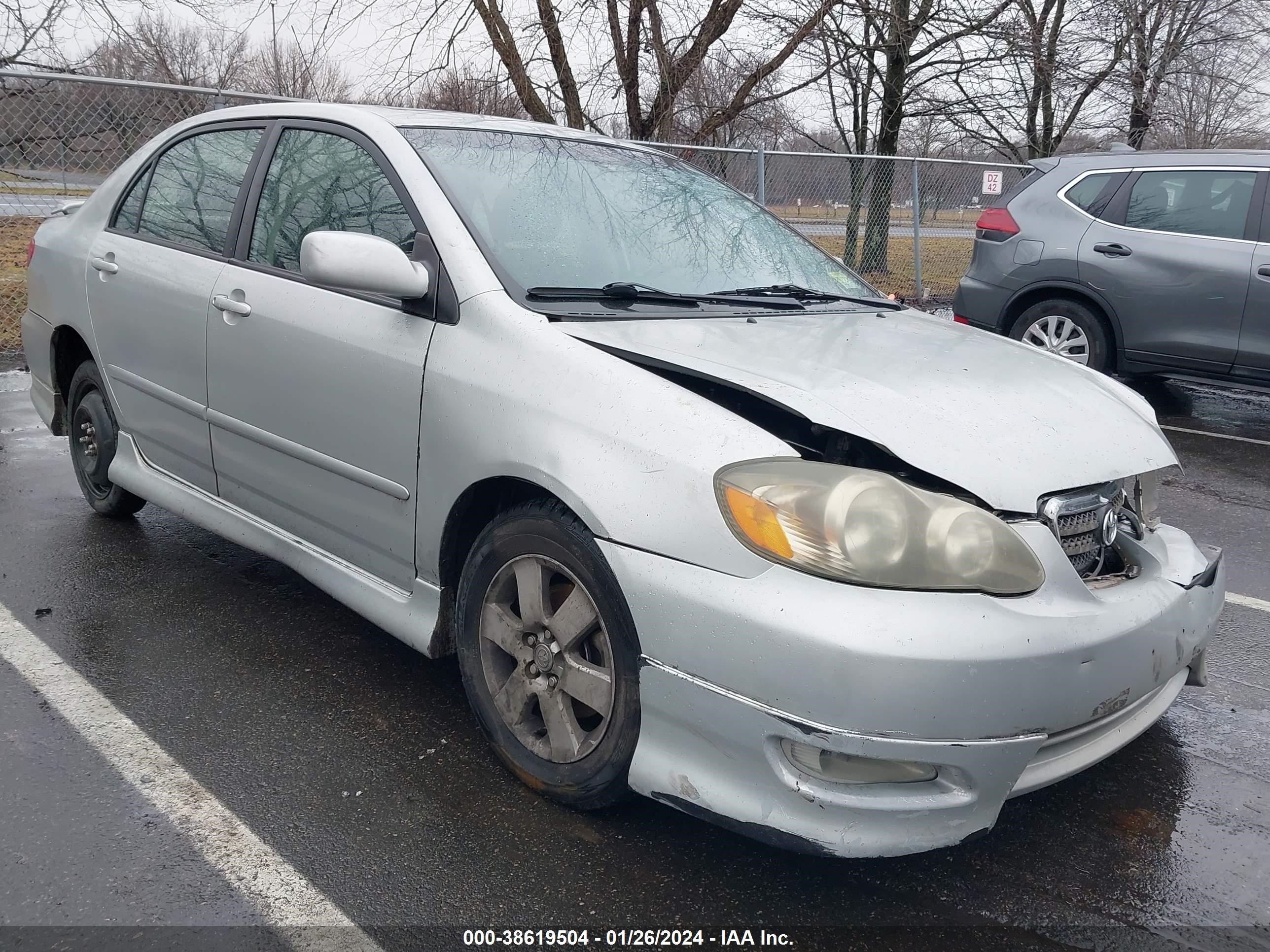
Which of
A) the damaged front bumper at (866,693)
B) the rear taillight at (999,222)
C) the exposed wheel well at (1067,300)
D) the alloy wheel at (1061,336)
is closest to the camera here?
the damaged front bumper at (866,693)

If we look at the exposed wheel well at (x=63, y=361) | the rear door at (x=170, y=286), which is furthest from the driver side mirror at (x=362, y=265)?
the exposed wheel well at (x=63, y=361)

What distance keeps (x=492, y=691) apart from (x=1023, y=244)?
20.8ft

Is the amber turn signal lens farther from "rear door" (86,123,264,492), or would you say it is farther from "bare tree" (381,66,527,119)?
"bare tree" (381,66,527,119)

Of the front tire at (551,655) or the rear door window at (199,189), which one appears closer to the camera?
the front tire at (551,655)

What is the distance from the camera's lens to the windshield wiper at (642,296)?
113 inches

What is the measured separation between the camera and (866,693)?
2043 millimetres

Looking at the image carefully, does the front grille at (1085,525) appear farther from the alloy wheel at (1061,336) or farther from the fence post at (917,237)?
the fence post at (917,237)

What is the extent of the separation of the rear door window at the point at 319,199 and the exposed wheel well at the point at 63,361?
1.45m

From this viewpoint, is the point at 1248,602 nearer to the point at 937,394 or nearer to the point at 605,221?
the point at 937,394

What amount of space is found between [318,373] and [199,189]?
1283mm

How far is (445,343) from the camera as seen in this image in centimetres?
279

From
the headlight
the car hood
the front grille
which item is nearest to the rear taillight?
the car hood

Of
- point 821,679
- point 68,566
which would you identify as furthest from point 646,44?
point 821,679

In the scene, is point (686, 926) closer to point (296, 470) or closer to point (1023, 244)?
point (296, 470)
